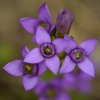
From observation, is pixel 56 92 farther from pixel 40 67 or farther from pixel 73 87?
pixel 40 67

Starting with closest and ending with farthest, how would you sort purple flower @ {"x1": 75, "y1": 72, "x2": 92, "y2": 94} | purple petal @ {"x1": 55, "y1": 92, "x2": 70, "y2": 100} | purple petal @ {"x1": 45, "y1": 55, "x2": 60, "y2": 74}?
purple petal @ {"x1": 45, "y1": 55, "x2": 60, "y2": 74} → purple petal @ {"x1": 55, "y1": 92, "x2": 70, "y2": 100} → purple flower @ {"x1": 75, "y1": 72, "x2": 92, "y2": 94}

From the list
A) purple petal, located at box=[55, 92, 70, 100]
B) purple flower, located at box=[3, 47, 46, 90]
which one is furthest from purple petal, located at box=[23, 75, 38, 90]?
purple petal, located at box=[55, 92, 70, 100]

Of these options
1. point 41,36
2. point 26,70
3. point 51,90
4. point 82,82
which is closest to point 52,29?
point 41,36

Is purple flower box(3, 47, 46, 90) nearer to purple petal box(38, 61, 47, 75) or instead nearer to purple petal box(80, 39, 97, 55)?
purple petal box(38, 61, 47, 75)

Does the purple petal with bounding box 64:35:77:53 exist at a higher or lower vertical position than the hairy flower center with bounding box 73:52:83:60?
higher

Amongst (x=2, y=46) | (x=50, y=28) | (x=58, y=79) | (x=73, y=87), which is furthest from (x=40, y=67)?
(x=2, y=46)

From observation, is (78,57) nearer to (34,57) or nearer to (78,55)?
(78,55)
